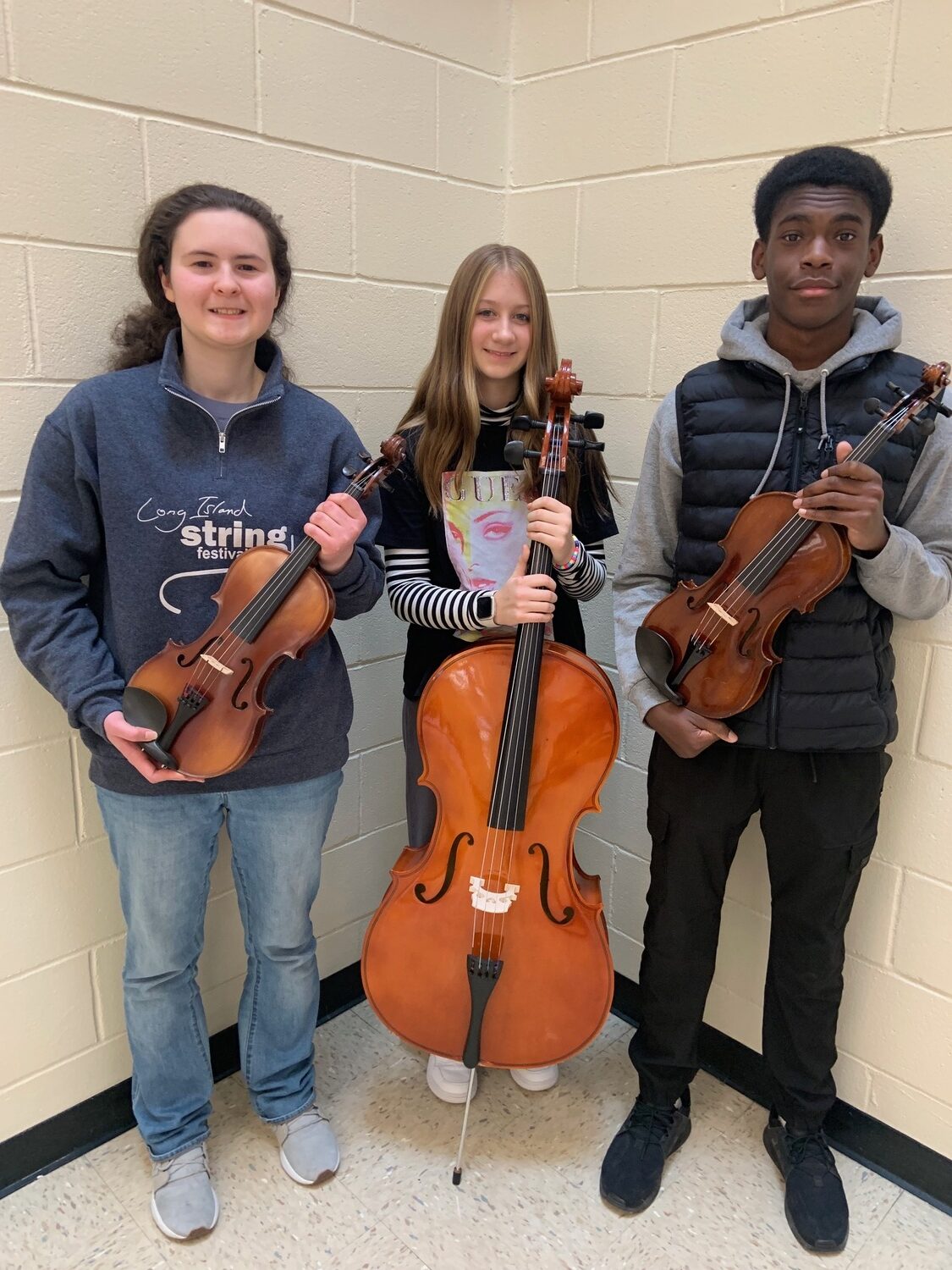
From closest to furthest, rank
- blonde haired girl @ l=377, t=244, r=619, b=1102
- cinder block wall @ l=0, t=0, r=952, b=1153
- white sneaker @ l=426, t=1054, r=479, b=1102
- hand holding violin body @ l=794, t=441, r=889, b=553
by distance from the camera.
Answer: hand holding violin body @ l=794, t=441, r=889, b=553 → cinder block wall @ l=0, t=0, r=952, b=1153 → blonde haired girl @ l=377, t=244, r=619, b=1102 → white sneaker @ l=426, t=1054, r=479, b=1102

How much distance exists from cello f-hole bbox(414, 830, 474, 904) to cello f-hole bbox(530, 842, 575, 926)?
11cm

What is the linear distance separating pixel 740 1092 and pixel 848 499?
1.33 m

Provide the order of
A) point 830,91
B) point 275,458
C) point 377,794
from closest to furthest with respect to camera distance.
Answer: point 275,458
point 830,91
point 377,794

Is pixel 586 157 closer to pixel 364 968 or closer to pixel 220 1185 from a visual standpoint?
pixel 364 968

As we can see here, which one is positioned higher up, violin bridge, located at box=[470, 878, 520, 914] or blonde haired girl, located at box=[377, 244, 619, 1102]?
blonde haired girl, located at box=[377, 244, 619, 1102]

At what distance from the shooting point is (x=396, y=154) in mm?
1906

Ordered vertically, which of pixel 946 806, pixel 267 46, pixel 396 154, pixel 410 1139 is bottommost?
pixel 410 1139

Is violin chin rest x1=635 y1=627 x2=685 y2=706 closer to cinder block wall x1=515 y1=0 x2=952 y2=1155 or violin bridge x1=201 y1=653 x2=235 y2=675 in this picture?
cinder block wall x1=515 y1=0 x2=952 y2=1155

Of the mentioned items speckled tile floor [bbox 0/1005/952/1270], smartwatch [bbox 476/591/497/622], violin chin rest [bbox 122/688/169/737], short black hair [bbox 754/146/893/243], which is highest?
short black hair [bbox 754/146/893/243]

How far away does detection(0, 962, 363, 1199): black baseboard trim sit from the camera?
5.49 feet

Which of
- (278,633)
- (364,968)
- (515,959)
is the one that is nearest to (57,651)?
(278,633)

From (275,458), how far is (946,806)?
1.29 m

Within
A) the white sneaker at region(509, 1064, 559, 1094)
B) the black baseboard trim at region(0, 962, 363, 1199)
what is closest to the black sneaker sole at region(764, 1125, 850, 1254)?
the white sneaker at region(509, 1064, 559, 1094)

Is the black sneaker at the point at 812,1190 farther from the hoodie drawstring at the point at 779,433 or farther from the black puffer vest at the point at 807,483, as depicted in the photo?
the hoodie drawstring at the point at 779,433
